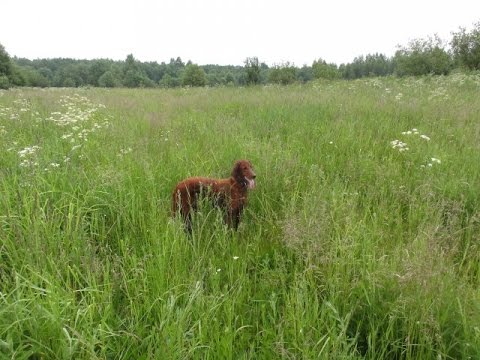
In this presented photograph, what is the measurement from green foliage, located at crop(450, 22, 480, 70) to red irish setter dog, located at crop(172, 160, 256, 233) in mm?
22512

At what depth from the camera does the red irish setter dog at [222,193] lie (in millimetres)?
2596

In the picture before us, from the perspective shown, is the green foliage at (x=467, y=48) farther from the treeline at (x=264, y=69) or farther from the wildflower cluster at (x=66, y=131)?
the wildflower cluster at (x=66, y=131)

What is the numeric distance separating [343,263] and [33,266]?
1.68 m

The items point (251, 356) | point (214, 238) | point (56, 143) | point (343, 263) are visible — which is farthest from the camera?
point (56, 143)

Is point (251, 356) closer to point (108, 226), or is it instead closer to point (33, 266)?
point (33, 266)

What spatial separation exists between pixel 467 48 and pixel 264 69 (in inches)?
634

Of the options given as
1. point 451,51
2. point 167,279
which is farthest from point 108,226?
point 451,51

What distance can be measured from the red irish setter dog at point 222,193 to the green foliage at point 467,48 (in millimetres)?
22512

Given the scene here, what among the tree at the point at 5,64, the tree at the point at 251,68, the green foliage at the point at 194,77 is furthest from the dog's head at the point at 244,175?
the tree at the point at 5,64

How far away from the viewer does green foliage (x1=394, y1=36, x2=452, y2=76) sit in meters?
22.5

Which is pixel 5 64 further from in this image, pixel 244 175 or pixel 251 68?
pixel 244 175

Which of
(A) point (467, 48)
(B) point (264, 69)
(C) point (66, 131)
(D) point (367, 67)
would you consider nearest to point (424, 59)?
(A) point (467, 48)

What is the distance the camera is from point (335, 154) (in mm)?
3912

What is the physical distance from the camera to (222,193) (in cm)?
267
